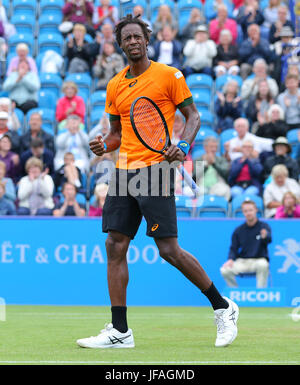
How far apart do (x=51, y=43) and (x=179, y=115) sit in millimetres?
4144

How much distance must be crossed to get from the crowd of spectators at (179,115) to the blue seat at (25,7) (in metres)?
0.88

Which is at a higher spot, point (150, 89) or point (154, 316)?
point (150, 89)

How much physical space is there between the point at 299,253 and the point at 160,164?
5.23 m

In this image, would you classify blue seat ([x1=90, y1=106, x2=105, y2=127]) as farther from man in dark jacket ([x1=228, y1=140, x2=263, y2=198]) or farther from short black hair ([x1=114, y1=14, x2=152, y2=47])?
short black hair ([x1=114, y1=14, x2=152, y2=47])

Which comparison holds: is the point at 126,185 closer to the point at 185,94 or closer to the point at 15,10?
the point at 185,94

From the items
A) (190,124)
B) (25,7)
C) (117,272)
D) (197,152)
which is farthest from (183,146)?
(25,7)

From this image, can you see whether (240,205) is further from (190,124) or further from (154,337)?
(190,124)

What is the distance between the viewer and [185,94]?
5984mm

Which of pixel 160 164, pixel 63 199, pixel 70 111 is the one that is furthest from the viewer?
pixel 70 111

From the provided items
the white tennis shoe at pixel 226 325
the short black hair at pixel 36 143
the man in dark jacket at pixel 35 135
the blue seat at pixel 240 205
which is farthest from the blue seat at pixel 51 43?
the white tennis shoe at pixel 226 325

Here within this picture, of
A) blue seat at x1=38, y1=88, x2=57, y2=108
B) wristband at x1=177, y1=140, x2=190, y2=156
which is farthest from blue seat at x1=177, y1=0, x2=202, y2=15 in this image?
wristband at x1=177, y1=140, x2=190, y2=156

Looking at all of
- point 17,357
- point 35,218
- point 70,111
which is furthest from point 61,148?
point 17,357

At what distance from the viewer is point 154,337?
6473 mm

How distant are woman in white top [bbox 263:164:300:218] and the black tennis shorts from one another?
19.7ft
